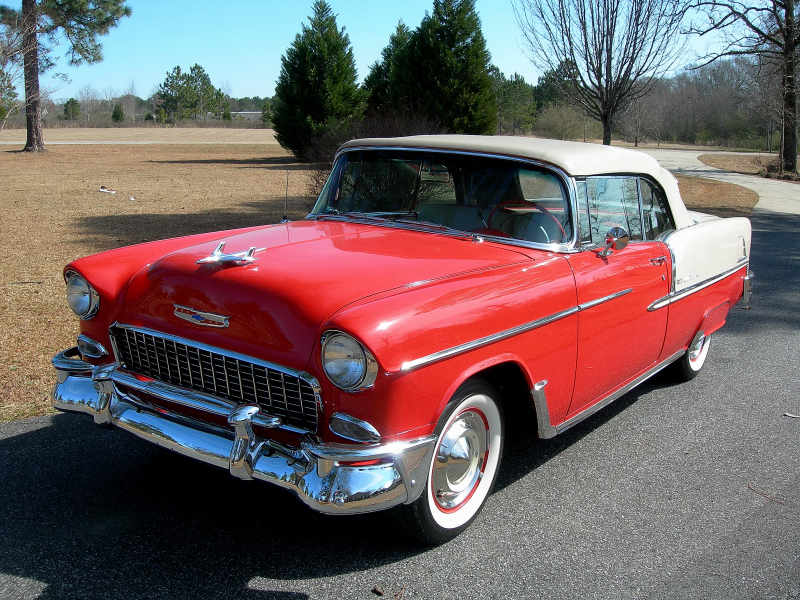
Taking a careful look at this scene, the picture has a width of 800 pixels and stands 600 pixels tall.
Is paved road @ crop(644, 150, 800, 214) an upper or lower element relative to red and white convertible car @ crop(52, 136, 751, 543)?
upper

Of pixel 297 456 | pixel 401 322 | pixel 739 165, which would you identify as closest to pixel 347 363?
pixel 401 322

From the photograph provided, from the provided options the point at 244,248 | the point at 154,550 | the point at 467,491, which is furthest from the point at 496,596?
the point at 244,248

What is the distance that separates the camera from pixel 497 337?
101 inches

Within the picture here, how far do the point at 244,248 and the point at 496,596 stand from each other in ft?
5.72

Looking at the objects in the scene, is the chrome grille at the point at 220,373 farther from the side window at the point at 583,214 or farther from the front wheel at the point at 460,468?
the side window at the point at 583,214

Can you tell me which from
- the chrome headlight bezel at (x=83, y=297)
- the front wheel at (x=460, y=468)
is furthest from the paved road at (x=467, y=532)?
the chrome headlight bezel at (x=83, y=297)

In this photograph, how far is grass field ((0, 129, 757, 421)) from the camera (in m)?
4.85

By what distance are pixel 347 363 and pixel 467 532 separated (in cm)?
101

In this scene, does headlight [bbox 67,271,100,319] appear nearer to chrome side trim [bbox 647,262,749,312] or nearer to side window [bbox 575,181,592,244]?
side window [bbox 575,181,592,244]

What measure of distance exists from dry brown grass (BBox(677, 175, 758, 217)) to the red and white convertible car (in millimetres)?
10796

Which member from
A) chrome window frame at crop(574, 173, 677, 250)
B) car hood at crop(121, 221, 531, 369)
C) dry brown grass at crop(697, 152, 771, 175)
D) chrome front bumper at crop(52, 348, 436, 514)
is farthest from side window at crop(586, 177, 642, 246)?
dry brown grass at crop(697, 152, 771, 175)

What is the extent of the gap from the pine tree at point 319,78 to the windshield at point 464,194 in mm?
20002

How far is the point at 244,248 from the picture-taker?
9.83ft

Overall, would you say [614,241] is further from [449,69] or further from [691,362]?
[449,69]
